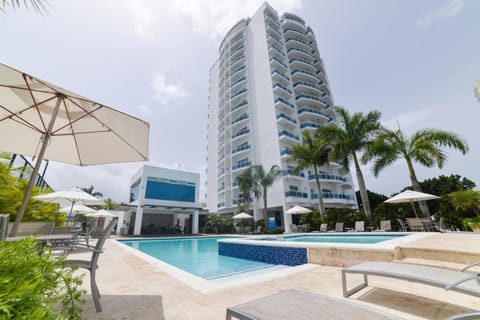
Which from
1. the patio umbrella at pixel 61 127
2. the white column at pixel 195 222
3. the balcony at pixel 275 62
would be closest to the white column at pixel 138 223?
the white column at pixel 195 222

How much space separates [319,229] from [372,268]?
13581 mm

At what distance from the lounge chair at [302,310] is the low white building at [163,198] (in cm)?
2191

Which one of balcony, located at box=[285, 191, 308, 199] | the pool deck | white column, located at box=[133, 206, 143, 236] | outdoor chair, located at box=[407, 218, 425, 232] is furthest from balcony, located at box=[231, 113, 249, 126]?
the pool deck

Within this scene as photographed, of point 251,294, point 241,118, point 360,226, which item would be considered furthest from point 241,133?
point 251,294

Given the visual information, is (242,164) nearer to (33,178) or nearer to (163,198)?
(163,198)

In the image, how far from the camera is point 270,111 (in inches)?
1065

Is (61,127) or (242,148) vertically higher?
(242,148)

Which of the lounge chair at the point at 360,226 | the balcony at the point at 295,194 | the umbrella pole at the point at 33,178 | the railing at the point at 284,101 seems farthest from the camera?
the railing at the point at 284,101

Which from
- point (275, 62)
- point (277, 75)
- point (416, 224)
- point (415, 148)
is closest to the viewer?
point (416, 224)

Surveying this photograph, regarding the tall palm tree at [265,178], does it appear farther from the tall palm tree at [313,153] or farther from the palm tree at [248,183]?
the tall palm tree at [313,153]

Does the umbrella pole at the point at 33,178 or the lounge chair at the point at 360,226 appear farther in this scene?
the lounge chair at the point at 360,226

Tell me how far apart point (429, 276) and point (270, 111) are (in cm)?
2641

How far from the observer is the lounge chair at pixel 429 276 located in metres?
1.68

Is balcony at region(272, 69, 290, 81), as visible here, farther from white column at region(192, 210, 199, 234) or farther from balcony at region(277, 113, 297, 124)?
white column at region(192, 210, 199, 234)
